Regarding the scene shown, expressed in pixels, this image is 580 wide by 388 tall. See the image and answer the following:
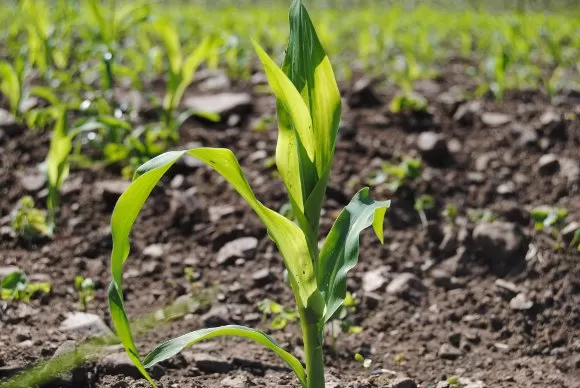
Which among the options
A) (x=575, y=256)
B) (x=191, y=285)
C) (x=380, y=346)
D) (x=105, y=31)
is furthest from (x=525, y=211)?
(x=105, y=31)

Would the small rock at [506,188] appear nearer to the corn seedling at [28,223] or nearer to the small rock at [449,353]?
the small rock at [449,353]

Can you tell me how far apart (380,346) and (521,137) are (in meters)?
1.57

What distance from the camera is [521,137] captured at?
11.0ft

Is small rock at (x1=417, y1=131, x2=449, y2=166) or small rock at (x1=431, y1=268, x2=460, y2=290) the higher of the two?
small rock at (x1=417, y1=131, x2=449, y2=166)

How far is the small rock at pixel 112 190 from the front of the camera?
2846 millimetres

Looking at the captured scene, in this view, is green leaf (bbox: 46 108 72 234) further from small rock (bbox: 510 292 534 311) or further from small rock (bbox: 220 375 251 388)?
small rock (bbox: 510 292 534 311)

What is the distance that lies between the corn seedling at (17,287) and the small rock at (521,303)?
1.36 metres

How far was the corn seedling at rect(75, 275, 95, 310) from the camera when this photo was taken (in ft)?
7.47

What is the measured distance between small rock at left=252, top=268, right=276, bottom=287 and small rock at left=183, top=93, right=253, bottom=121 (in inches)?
50.5

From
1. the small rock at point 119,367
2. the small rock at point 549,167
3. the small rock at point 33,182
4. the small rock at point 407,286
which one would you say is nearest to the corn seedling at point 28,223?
the small rock at point 33,182

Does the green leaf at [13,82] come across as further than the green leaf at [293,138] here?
Yes

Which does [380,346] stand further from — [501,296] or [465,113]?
[465,113]

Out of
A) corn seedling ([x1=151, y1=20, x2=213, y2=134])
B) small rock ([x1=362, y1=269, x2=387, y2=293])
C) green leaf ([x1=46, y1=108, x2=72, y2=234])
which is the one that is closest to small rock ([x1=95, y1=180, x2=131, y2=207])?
green leaf ([x1=46, y1=108, x2=72, y2=234])

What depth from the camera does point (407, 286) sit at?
241 cm
